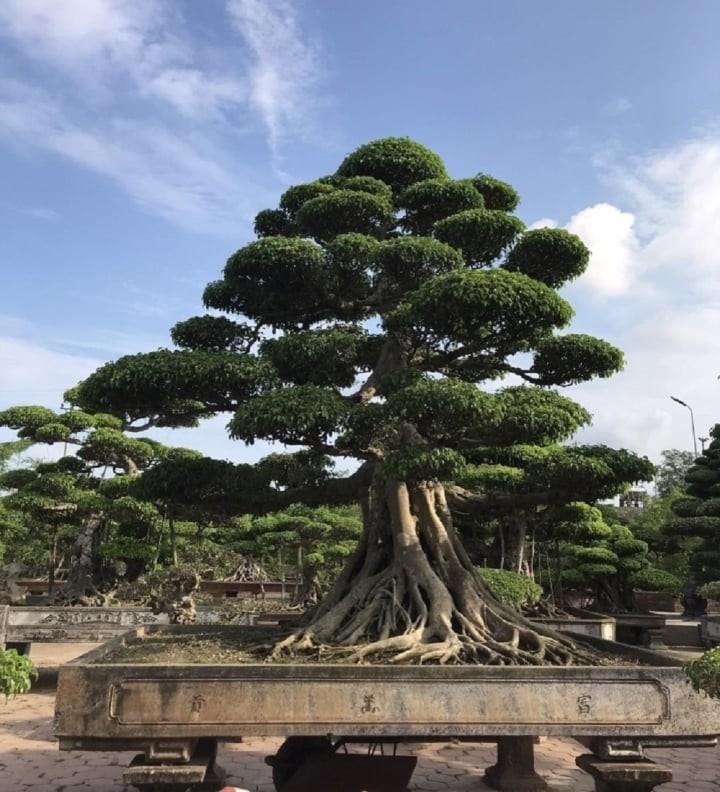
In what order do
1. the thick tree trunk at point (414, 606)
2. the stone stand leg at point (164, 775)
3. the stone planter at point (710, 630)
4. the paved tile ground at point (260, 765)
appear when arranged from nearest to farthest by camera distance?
the stone stand leg at point (164, 775)
the thick tree trunk at point (414, 606)
the paved tile ground at point (260, 765)
the stone planter at point (710, 630)

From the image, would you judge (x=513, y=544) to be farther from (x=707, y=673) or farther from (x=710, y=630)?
(x=707, y=673)

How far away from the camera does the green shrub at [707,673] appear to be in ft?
14.2

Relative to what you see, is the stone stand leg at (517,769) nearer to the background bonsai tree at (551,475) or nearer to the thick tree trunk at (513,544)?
the background bonsai tree at (551,475)

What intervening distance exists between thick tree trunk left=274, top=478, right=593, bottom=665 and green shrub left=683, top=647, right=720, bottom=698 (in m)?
1.53

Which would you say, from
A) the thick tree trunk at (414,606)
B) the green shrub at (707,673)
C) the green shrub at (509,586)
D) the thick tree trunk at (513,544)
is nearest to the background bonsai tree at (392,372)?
the thick tree trunk at (414,606)

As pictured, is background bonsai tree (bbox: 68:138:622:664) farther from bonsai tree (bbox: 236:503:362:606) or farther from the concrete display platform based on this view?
bonsai tree (bbox: 236:503:362:606)

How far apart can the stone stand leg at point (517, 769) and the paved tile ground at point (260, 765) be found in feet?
0.59

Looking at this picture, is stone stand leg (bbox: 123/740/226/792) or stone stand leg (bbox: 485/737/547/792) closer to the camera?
stone stand leg (bbox: 123/740/226/792)

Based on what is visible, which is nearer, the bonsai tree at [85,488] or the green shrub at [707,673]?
the green shrub at [707,673]

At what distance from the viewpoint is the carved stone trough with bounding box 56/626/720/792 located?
440 centimetres

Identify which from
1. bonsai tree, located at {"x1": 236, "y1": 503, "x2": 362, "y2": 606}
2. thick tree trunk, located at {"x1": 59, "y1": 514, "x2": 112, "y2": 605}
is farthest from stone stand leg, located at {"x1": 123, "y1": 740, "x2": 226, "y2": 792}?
bonsai tree, located at {"x1": 236, "y1": 503, "x2": 362, "y2": 606}

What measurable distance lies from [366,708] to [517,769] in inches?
93.3

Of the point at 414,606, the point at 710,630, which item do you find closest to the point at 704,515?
the point at 710,630

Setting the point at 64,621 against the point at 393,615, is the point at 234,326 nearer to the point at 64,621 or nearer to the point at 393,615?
the point at 393,615
